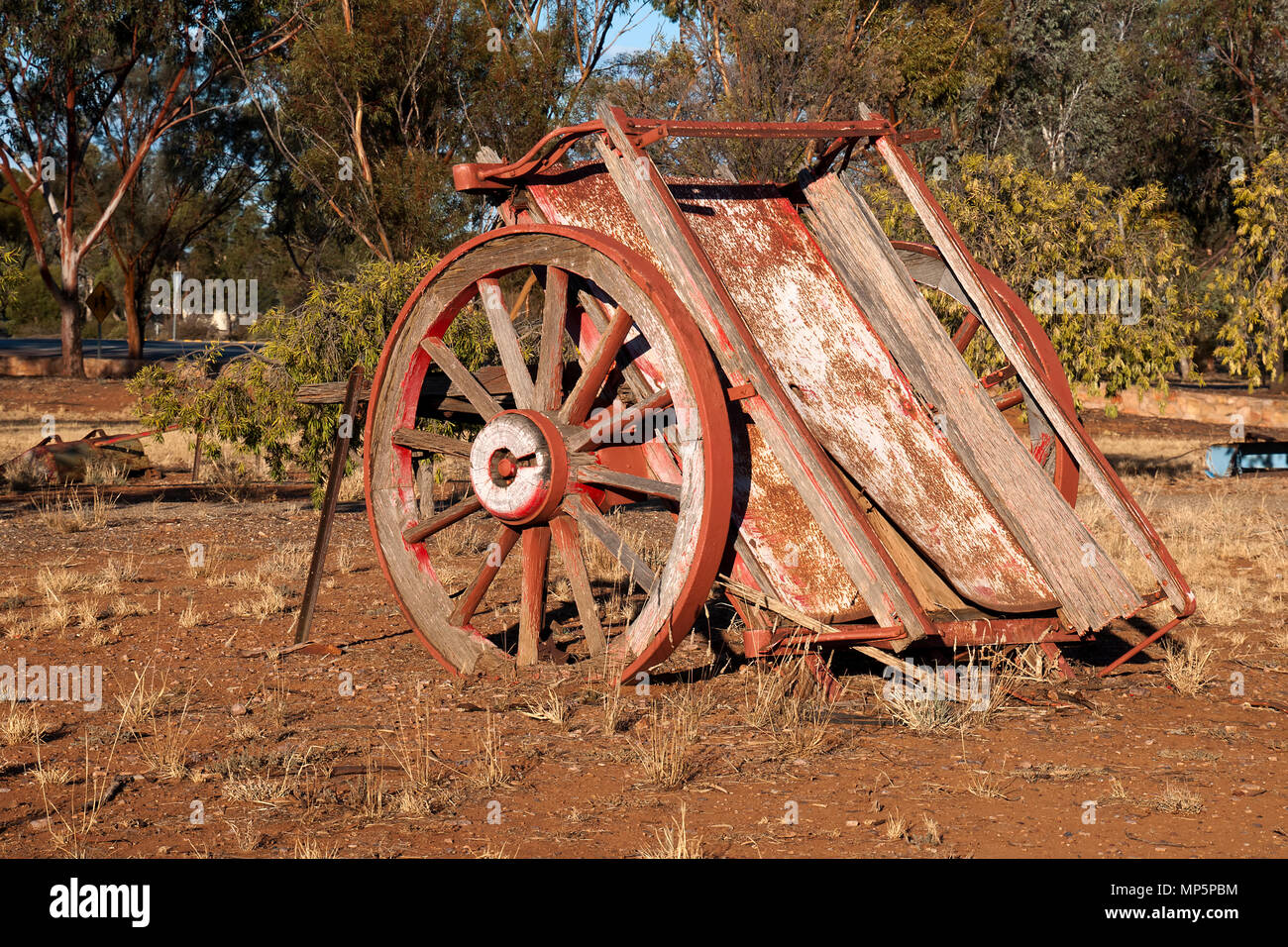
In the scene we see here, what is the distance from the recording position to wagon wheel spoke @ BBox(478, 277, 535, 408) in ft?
19.0

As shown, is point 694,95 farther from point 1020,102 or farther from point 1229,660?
point 1229,660

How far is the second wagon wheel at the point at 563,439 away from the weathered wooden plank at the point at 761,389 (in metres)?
0.23

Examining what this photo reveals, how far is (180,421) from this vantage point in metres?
11.2

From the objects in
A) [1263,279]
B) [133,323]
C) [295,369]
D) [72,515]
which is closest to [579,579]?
[295,369]

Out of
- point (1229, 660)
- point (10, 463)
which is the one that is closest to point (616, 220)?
point (1229, 660)

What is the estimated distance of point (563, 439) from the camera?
18.1 ft

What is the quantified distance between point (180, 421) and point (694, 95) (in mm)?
12901

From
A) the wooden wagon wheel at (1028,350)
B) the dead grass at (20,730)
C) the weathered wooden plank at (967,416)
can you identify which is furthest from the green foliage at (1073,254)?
the dead grass at (20,730)

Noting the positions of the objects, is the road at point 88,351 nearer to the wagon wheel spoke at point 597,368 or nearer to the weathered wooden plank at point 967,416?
the weathered wooden plank at point 967,416

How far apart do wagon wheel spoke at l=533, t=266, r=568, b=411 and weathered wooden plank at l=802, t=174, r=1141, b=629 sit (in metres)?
1.53

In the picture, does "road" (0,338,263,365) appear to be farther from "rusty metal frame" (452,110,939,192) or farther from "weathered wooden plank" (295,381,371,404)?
"rusty metal frame" (452,110,939,192)

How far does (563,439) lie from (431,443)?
3.25 ft

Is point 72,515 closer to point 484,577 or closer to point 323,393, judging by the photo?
point 323,393

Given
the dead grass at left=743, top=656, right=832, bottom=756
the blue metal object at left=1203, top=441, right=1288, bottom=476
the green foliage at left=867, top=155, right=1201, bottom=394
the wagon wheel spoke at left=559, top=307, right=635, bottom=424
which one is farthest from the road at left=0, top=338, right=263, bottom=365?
the dead grass at left=743, top=656, right=832, bottom=756
